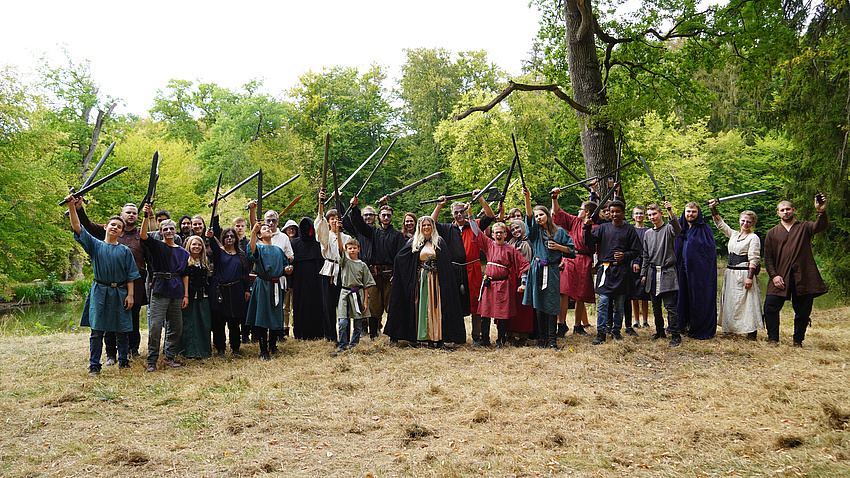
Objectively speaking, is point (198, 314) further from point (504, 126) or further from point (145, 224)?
point (504, 126)

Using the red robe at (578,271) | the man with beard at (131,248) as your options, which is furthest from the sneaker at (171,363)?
the red robe at (578,271)

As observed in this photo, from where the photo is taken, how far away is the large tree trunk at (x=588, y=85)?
1042 centimetres

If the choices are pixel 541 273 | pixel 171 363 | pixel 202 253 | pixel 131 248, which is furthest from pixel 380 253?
pixel 131 248

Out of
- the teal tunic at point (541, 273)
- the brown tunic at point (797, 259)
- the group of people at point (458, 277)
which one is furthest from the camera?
the teal tunic at point (541, 273)

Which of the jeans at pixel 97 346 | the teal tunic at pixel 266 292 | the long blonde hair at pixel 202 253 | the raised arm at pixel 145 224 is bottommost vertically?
the jeans at pixel 97 346

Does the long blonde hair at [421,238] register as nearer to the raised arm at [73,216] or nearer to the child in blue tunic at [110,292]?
the child in blue tunic at [110,292]

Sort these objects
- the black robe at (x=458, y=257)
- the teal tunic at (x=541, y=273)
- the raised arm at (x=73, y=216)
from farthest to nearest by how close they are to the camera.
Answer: the black robe at (x=458, y=257) → the teal tunic at (x=541, y=273) → the raised arm at (x=73, y=216)

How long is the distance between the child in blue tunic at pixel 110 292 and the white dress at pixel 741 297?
745 centimetres

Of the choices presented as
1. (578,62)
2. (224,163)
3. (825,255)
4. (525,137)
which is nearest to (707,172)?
(525,137)

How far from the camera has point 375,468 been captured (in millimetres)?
3805

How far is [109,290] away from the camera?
21.6 feet

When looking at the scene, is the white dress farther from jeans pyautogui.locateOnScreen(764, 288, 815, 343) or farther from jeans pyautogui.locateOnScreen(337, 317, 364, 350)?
jeans pyautogui.locateOnScreen(337, 317, 364, 350)

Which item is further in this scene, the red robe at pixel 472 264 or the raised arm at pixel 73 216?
the red robe at pixel 472 264

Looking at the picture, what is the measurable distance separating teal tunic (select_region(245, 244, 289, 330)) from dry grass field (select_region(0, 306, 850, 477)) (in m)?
0.50
